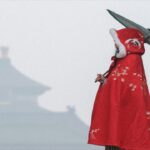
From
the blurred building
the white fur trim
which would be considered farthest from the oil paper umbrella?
the blurred building

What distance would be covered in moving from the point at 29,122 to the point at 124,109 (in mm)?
17994

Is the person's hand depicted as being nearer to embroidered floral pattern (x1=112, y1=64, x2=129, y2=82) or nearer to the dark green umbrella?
embroidered floral pattern (x1=112, y1=64, x2=129, y2=82)

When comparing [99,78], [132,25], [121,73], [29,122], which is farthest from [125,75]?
[29,122]

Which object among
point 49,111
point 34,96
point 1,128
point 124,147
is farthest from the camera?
point 34,96

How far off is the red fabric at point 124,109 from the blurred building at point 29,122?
16384mm

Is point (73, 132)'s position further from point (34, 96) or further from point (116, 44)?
point (116, 44)

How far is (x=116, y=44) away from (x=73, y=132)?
18.8 meters

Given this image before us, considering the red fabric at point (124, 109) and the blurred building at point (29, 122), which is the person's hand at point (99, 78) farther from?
the blurred building at point (29, 122)

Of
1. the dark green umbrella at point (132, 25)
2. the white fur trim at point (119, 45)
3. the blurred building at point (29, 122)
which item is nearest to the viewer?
the dark green umbrella at point (132, 25)

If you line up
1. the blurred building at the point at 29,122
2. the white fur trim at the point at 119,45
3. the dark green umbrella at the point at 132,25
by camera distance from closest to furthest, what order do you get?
the dark green umbrella at the point at 132,25
the white fur trim at the point at 119,45
the blurred building at the point at 29,122

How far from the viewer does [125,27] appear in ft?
12.7

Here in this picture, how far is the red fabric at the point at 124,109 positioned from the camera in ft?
12.5

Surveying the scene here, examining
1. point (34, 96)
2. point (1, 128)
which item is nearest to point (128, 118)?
point (1, 128)

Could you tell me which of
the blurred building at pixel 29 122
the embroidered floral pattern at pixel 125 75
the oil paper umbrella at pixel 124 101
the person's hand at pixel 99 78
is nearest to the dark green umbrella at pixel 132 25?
the oil paper umbrella at pixel 124 101
